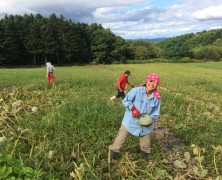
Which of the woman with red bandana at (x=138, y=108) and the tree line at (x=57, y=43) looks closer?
the woman with red bandana at (x=138, y=108)

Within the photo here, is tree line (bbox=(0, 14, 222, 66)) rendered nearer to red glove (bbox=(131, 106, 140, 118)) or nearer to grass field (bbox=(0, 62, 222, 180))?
grass field (bbox=(0, 62, 222, 180))

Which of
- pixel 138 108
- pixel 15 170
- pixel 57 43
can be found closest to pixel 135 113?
pixel 138 108

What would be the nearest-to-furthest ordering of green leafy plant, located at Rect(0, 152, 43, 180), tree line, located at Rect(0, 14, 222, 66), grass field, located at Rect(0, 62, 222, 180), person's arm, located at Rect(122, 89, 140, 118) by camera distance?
1. green leafy plant, located at Rect(0, 152, 43, 180)
2. grass field, located at Rect(0, 62, 222, 180)
3. person's arm, located at Rect(122, 89, 140, 118)
4. tree line, located at Rect(0, 14, 222, 66)

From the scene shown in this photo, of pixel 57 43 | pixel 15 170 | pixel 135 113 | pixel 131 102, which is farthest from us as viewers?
pixel 57 43

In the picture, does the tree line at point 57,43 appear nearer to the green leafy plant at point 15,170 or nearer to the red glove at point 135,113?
the red glove at point 135,113

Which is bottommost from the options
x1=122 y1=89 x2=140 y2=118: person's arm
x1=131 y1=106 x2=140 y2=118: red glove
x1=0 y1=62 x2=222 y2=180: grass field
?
x1=0 y1=62 x2=222 y2=180: grass field

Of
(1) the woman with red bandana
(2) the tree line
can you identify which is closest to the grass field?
(1) the woman with red bandana

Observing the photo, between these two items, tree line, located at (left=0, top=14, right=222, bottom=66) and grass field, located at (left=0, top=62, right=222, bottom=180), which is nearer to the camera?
grass field, located at (left=0, top=62, right=222, bottom=180)

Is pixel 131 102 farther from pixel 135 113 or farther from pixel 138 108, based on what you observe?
pixel 135 113

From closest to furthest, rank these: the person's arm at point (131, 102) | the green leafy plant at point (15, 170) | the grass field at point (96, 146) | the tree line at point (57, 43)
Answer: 1. the green leafy plant at point (15, 170)
2. the grass field at point (96, 146)
3. the person's arm at point (131, 102)
4. the tree line at point (57, 43)

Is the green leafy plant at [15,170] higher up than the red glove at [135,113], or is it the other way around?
the red glove at [135,113]

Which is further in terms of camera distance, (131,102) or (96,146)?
(96,146)

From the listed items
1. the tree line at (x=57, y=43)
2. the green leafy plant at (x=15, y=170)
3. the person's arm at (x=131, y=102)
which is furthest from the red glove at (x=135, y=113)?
the tree line at (x=57, y=43)

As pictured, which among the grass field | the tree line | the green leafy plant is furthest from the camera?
the tree line
